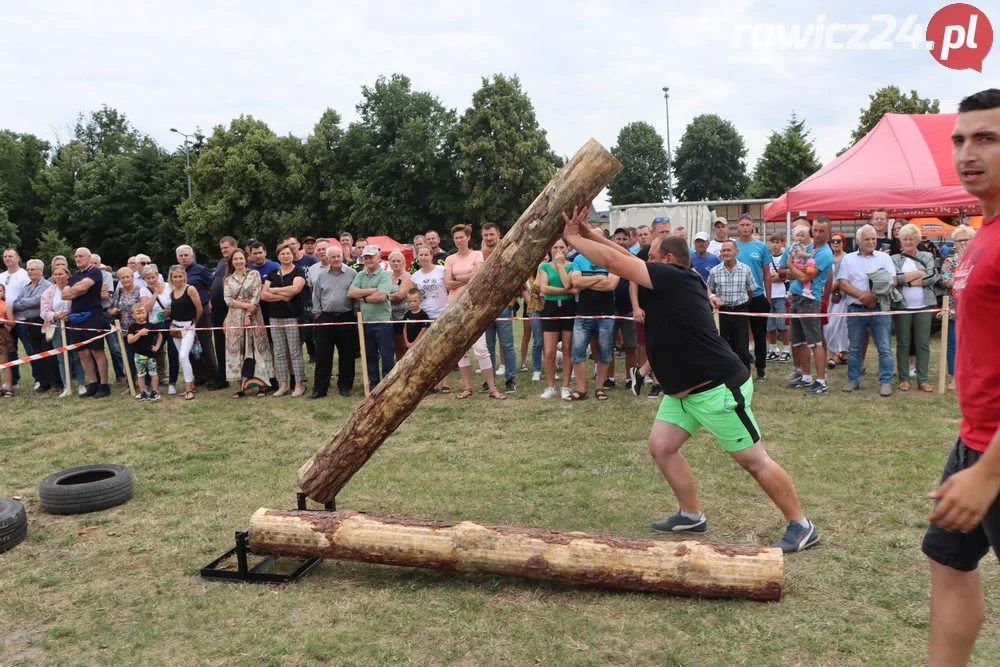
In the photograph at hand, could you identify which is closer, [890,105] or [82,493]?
[82,493]

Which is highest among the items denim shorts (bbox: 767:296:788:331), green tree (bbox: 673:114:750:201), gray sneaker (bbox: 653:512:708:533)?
green tree (bbox: 673:114:750:201)

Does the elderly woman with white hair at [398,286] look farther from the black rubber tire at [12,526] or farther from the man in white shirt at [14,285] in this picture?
the man in white shirt at [14,285]

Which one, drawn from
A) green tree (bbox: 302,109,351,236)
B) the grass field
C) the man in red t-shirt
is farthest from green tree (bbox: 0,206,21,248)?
the man in red t-shirt

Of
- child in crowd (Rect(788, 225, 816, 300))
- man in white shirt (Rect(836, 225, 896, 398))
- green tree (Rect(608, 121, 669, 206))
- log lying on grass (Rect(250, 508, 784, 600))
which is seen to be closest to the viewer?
log lying on grass (Rect(250, 508, 784, 600))

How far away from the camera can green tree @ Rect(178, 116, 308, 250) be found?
3878 centimetres

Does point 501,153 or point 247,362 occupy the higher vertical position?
point 501,153

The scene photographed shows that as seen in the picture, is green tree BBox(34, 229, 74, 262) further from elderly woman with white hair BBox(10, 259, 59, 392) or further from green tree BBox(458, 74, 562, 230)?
elderly woman with white hair BBox(10, 259, 59, 392)

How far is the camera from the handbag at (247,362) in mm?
8484

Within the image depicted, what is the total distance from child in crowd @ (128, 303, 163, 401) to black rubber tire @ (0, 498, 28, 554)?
4.39 m

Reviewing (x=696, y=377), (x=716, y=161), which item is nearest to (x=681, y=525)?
(x=696, y=377)

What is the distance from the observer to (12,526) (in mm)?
4078

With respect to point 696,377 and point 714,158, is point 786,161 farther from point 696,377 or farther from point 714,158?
point 696,377

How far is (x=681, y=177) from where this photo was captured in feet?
181

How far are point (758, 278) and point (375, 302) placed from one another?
14.6 ft
